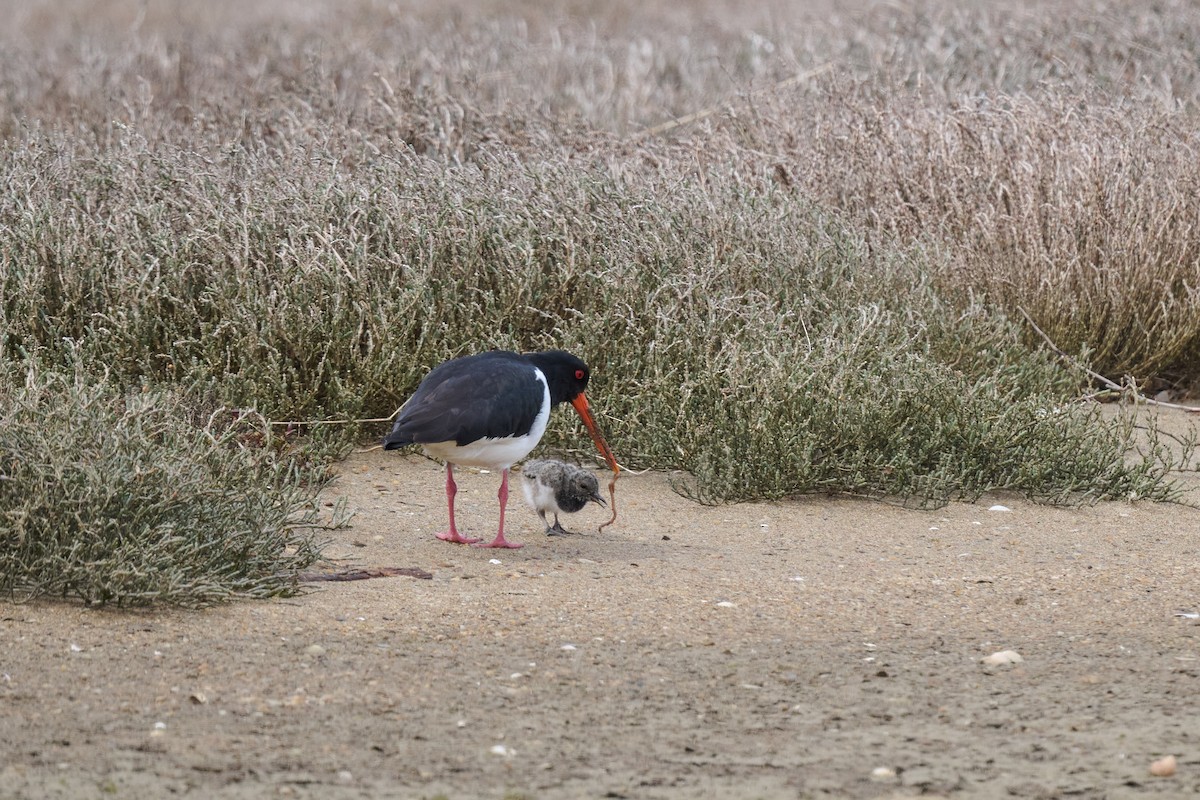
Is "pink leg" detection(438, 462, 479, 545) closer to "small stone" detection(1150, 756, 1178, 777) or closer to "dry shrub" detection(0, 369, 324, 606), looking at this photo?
"dry shrub" detection(0, 369, 324, 606)

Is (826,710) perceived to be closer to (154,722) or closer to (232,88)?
(154,722)

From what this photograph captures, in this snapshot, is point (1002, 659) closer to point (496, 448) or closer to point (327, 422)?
point (496, 448)

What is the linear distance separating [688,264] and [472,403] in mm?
2512

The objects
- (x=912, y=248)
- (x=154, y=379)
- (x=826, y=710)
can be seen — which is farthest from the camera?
(x=912, y=248)

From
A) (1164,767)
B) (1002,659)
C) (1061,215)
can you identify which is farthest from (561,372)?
(1061,215)

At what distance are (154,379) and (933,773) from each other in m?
4.52

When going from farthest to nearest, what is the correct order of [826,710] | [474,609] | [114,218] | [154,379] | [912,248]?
[912,248] → [114,218] → [154,379] → [474,609] → [826,710]

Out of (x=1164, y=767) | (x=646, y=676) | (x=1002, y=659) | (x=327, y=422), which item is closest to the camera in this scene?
(x=1164, y=767)

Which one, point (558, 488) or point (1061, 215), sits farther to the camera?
point (1061, 215)

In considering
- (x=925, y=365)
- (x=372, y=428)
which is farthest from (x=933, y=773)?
(x=372, y=428)

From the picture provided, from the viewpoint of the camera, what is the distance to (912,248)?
333 inches

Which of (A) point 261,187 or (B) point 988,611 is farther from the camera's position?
(A) point 261,187

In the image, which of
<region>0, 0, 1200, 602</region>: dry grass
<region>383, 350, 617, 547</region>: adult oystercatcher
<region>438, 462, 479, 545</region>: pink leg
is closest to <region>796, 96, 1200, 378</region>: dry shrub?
<region>0, 0, 1200, 602</region>: dry grass

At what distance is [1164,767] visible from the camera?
3.66 m
